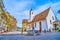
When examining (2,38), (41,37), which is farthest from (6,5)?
(41,37)

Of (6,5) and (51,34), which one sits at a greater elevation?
(6,5)

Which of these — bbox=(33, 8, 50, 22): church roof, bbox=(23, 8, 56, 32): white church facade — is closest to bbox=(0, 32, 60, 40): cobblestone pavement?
bbox=(23, 8, 56, 32): white church facade

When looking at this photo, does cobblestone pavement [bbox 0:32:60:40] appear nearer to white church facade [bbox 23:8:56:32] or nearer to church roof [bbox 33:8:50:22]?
white church facade [bbox 23:8:56:32]

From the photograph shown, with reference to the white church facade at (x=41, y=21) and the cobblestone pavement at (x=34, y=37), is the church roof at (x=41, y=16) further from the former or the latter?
the cobblestone pavement at (x=34, y=37)

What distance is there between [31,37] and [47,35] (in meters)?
0.32

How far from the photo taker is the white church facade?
12.5 feet

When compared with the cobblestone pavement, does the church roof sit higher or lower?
higher

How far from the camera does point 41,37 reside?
3.80 m

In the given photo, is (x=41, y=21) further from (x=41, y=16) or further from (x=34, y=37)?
(x=34, y=37)

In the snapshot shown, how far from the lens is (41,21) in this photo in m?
3.85

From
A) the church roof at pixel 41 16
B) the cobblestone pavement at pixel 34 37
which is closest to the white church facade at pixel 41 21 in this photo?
the church roof at pixel 41 16

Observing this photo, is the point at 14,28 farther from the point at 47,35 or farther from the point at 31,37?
the point at 47,35

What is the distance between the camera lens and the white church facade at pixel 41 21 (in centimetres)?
381

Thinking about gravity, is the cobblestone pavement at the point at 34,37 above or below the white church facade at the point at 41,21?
below
